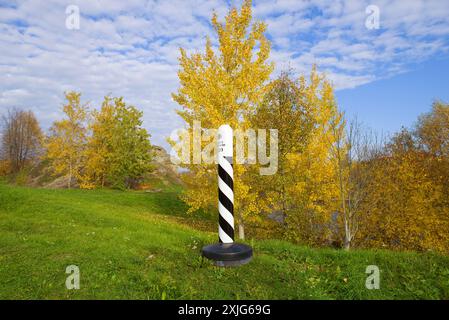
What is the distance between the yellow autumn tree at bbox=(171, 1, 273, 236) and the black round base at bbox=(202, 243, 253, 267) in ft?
17.7

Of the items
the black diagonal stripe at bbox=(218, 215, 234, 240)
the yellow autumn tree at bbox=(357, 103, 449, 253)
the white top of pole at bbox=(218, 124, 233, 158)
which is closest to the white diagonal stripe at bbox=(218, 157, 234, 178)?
the white top of pole at bbox=(218, 124, 233, 158)

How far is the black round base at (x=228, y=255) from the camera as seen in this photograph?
686 cm

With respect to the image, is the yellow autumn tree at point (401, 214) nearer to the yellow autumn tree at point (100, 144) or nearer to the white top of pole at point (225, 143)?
the white top of pole at point (225, 143)

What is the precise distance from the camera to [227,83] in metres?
A: 13.2

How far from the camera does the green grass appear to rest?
582 centimetres

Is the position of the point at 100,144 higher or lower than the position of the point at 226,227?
higher

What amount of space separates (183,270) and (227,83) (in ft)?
30.1

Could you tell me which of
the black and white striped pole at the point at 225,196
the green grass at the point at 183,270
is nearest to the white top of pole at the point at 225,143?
the black and white striped pole at the point at 225,196

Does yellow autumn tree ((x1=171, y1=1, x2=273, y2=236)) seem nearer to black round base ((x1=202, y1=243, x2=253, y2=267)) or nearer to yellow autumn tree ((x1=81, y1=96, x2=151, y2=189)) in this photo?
black round base ((x1=202, y1=243, x2=253, y2=267))

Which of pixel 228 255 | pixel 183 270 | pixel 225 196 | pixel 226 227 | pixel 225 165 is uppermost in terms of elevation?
pixel 225 165

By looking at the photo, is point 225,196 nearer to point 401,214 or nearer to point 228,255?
point 228,255

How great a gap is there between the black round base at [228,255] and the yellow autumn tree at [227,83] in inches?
212

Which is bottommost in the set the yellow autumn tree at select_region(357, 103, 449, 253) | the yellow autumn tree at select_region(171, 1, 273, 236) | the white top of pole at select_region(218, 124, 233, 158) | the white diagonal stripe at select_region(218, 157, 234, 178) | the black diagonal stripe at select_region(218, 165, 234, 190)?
the yellow autumn tree at select_region(357, 103, 449, 253)

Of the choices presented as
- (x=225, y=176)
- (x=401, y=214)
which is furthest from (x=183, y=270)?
(x=401, y=214)
